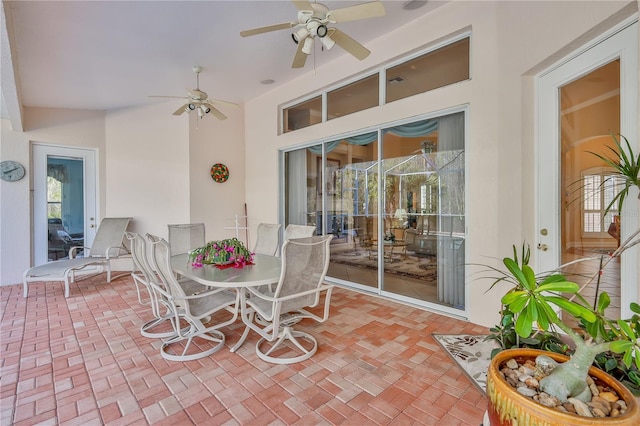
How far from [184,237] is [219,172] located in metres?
2.41

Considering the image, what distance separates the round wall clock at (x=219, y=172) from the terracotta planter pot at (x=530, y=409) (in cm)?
549

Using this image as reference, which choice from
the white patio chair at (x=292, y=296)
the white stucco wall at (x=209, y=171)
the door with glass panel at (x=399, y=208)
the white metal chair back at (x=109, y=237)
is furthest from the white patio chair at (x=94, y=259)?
the door with glass panel at (x=399, y=208)

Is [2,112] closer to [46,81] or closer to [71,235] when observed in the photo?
[46,81]

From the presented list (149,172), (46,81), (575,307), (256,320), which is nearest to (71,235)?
(149,172)

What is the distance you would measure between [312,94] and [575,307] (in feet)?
15.2

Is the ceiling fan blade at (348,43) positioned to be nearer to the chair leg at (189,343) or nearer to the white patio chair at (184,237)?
the chair leg at (189,343)

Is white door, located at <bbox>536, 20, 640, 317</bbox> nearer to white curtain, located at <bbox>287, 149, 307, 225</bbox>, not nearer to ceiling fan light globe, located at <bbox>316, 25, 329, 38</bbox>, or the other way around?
ceiling fan light globe, located at <bbox>316, 25, 329, 38</bbox>

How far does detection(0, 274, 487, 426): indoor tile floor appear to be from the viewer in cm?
180

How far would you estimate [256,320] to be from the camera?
3.10 meters

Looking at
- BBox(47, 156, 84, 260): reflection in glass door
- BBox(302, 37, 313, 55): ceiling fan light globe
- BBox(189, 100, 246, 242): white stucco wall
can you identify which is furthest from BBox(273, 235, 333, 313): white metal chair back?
BBox(47, 156, 84, 260): reflection in glass door

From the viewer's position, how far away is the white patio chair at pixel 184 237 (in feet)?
12.2

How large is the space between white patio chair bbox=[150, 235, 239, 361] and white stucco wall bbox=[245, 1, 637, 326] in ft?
8.14

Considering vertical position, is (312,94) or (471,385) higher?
(312,94)

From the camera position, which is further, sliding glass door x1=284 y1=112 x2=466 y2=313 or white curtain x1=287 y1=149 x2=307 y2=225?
white curtain x1=287 y1=149 x2=307 y2=225
